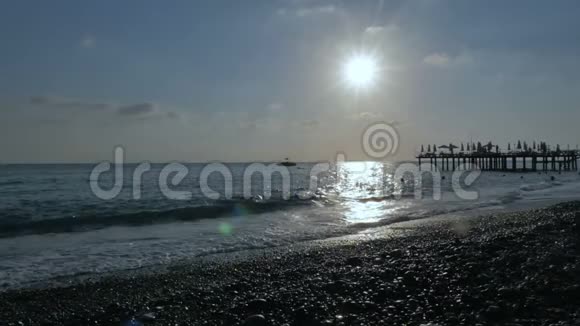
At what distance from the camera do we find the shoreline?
500 centimetres

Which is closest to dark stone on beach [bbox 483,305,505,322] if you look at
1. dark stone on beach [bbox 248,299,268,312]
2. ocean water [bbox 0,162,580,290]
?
dark stone on beach [bbox 248,299,268,312]

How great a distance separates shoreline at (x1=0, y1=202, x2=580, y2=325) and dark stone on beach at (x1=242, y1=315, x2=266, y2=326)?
0.8 inches

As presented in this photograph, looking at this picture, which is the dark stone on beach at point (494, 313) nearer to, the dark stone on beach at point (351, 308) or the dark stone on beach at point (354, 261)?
the dark stone on beach at point (351, 308)

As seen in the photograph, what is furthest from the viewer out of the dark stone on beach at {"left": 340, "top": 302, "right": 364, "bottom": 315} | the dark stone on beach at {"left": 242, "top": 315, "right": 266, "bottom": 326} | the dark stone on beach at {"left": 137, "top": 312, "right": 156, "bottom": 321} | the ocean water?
the ocean water

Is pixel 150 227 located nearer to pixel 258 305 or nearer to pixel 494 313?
pixel 258 305

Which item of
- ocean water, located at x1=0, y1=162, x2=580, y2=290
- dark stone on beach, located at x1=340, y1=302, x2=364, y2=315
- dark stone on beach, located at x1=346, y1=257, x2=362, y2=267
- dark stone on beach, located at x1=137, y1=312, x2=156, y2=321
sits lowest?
ocean water, located at x1=0, y1=162, x2=580, y2=290

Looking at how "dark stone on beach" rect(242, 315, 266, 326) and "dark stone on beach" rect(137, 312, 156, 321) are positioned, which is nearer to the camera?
"dark stone on beach" rect(242, 315, 266, 326)

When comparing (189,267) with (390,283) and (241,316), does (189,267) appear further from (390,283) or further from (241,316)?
(390,283)

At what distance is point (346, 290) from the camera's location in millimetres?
6145

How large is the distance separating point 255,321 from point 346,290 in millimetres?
1788

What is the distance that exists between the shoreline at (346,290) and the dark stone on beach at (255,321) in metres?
0.02

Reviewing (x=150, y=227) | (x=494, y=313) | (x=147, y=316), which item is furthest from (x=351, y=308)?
(x=150, y=227)

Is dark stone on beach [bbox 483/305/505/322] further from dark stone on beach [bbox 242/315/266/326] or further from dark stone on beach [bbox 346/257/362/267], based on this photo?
dark stone on beach [bbox 346/257/362/267]

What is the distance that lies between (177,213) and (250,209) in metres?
4.52
